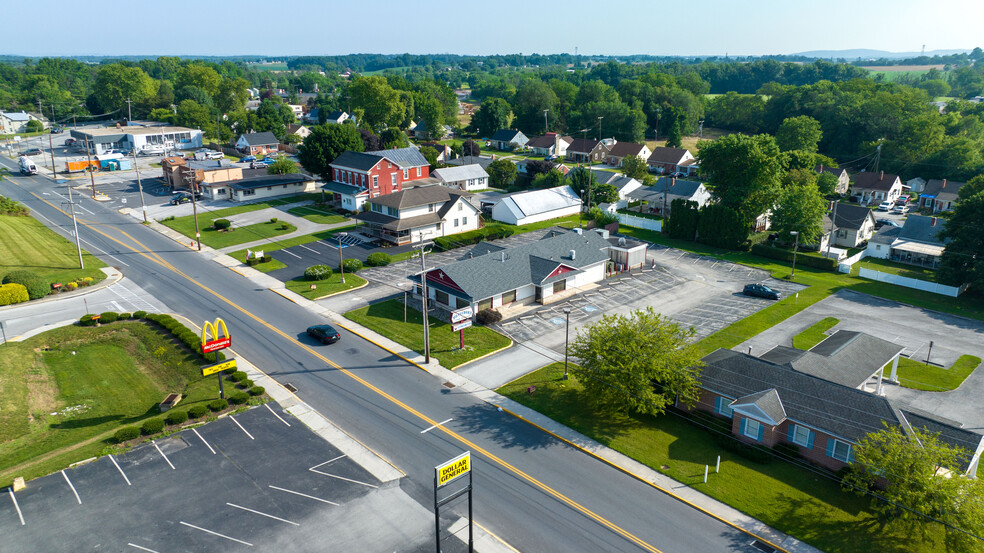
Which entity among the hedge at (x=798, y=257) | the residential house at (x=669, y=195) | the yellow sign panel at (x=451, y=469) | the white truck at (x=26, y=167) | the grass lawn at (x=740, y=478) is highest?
the white truck at (x=26, y=167)

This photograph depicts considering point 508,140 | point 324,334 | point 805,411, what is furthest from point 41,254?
point 508,140

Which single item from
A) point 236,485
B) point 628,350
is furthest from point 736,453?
point 236,485

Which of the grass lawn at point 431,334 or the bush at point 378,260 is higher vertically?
the bush at point 378,260

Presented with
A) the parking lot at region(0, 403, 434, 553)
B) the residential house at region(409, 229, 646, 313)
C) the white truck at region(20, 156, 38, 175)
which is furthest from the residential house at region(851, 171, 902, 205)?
the white truck at region(20, 156, 38, 175)

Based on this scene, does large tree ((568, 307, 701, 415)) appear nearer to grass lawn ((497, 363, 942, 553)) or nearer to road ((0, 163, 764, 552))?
grass lawn ((497, 363, 942, 553))

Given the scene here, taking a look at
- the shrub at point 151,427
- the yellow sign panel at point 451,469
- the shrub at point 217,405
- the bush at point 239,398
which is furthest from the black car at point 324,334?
the yellow sign panel at point 451,469

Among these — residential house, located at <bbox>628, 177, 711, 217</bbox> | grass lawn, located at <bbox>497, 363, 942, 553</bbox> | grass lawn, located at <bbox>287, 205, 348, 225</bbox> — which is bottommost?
grass lawn, located at <bbox>497, 363, 942, 553</bbox>

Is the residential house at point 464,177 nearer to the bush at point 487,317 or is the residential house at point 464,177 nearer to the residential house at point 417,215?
the residential house at point 417,215
